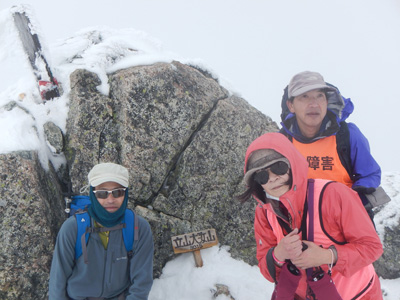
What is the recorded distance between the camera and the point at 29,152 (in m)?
5.42

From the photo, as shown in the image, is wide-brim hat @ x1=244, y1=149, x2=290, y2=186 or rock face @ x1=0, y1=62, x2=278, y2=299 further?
rock face @ x1=0, y1=62, x2=278, y2=299

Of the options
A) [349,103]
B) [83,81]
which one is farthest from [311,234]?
[83,81]

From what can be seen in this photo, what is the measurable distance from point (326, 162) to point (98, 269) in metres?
3.60

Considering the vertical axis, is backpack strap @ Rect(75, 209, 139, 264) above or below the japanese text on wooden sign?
above

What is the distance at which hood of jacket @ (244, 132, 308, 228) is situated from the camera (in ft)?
8.05

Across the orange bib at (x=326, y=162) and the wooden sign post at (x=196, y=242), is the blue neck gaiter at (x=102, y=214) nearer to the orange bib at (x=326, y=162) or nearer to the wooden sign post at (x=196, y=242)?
the wooden sign post at (x=196, y=242)

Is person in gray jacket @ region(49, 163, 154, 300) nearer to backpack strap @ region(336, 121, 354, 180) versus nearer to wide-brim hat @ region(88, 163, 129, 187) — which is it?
wide-brim hat @ region(88, 163, 129, 187)

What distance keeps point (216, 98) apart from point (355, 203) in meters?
5.28

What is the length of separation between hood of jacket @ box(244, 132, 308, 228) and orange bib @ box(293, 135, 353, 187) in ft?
4.87

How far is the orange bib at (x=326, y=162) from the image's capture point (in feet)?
12.5

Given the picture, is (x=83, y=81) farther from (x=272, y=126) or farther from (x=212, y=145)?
(x=272, y=126)

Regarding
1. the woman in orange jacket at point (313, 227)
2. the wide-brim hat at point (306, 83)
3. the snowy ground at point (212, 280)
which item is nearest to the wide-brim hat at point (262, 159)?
the woman in orange jacket at point (313, 227)

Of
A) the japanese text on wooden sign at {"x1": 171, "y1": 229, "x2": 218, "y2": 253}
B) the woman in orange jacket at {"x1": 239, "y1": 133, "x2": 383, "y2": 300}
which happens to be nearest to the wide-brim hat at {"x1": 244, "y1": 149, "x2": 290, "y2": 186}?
the woman in orange jacket at {"x1": 239, "y1": 133, "x2": 383, "y2": 300}

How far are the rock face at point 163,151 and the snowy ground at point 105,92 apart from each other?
236 mm
